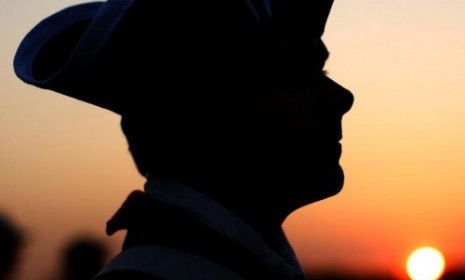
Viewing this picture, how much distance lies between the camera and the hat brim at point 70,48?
3.81 metres

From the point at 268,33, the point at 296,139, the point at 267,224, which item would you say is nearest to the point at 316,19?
the point at 268,33

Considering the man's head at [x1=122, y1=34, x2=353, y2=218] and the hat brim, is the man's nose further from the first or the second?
the hat brim

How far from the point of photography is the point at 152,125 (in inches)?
152

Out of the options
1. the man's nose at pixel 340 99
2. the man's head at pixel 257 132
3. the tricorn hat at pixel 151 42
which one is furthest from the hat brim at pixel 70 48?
the man's nose at pixel 340 99

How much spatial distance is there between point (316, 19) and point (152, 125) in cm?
69

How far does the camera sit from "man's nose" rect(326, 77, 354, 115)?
383 cm

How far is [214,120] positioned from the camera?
3779 millimetres

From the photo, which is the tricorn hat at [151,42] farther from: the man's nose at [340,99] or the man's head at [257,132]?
the man's nose at [340,99]

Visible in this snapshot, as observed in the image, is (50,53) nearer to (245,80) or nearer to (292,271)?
(245,80)

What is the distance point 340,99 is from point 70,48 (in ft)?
3.32

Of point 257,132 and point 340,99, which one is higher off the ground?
point 340,99

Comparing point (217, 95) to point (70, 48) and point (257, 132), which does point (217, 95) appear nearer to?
point (257, 132)

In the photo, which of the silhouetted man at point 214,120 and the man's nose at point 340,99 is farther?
the man's nose at point 340,99

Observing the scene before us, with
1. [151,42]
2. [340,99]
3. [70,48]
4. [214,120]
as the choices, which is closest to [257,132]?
[214,120]
